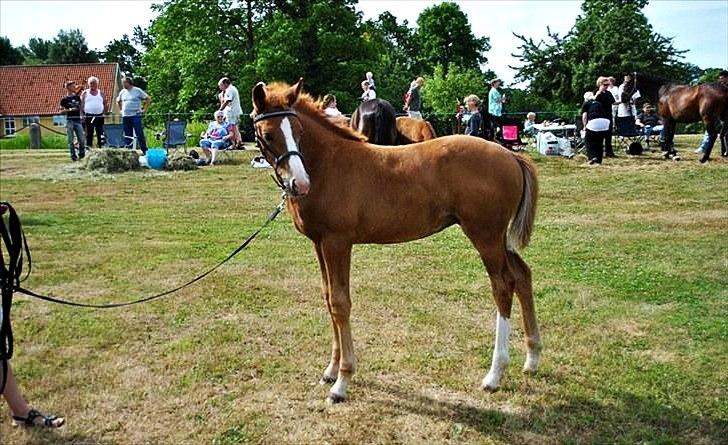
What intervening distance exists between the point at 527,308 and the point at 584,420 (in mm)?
931

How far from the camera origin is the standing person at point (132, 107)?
16688 millimetres

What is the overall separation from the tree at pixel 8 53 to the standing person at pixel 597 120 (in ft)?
203

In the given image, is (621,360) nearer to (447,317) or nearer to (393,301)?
(447,317)

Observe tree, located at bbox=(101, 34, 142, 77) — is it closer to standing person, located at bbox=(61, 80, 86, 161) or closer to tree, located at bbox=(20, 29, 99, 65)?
tree, located at bbox=(20, 29, 99, 65)

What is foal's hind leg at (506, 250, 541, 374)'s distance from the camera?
15.4ft

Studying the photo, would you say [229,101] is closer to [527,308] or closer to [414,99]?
[414,99]

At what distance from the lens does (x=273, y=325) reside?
580cm

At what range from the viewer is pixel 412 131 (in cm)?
1245

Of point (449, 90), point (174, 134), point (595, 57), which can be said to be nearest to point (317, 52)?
point (449, 90)

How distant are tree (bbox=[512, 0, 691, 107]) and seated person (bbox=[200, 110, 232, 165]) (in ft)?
77.5

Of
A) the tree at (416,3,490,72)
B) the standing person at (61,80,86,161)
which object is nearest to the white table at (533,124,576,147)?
the standing person at (61,80,86,161)

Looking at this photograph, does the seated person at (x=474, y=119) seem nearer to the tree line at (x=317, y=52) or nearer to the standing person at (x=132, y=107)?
the standing person at (x=132, y=107)

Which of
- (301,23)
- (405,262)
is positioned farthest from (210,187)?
(301,23)

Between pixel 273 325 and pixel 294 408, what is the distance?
156cm
